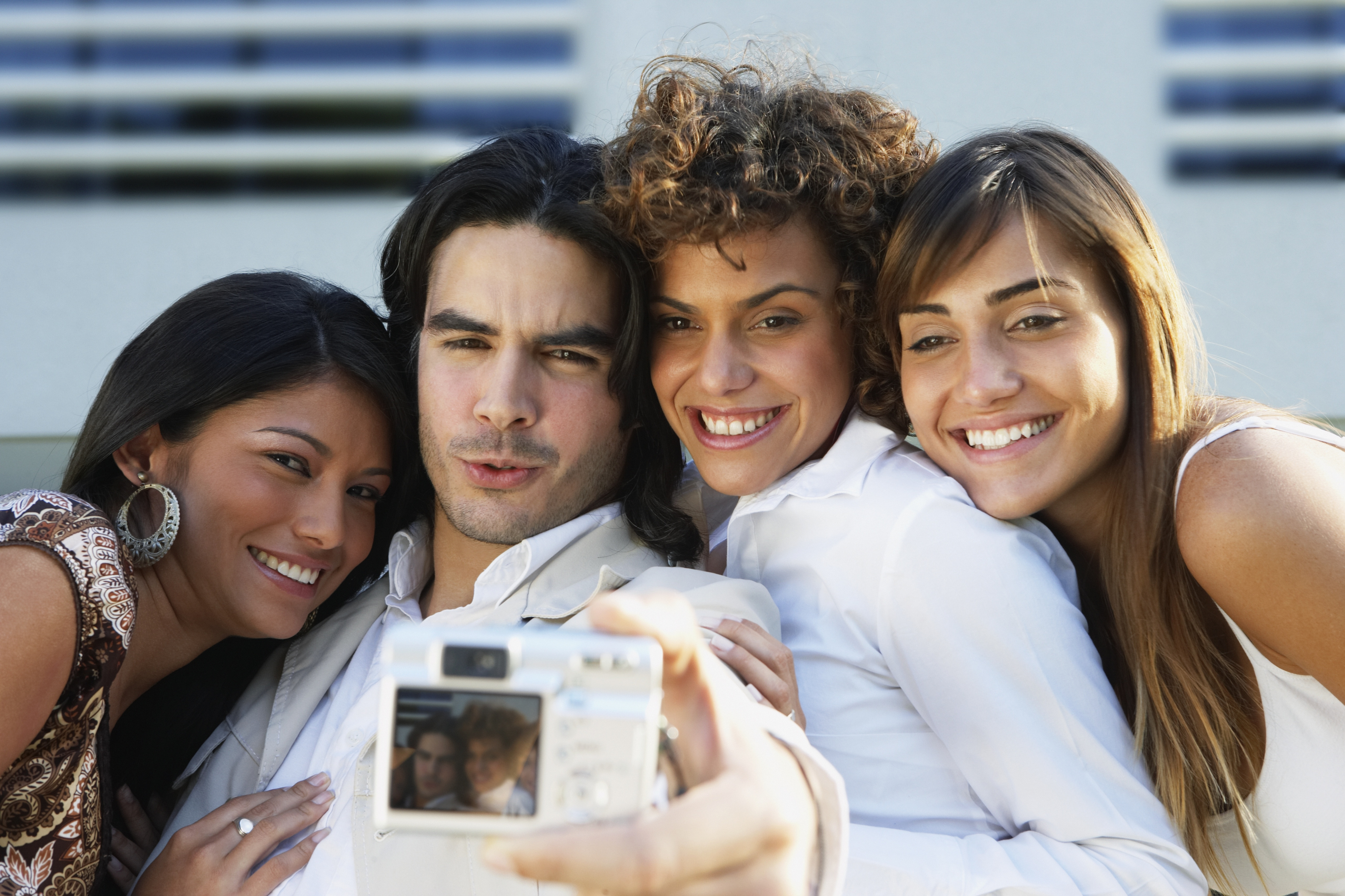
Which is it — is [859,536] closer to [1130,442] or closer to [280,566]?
[1130,442]

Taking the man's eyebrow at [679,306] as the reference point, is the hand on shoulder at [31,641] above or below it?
below

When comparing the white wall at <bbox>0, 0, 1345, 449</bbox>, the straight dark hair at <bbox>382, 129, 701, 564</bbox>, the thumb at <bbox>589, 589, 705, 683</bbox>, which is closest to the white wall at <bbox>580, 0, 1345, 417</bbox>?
the white wall at <bbox>0, 0, 1345, 449</bbox>

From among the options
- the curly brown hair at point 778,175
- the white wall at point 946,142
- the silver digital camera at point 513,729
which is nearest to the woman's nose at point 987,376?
the curly brown hair at point 778,175

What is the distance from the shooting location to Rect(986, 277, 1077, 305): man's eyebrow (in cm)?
204

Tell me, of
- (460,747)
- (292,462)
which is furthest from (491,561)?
(460,747)

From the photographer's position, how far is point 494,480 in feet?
8.36

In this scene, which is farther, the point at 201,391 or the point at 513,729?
the point at 201,391

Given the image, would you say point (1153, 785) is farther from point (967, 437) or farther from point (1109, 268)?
point (1109, 268)

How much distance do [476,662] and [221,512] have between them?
5.02 ft

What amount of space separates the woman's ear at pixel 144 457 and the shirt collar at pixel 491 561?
556mm

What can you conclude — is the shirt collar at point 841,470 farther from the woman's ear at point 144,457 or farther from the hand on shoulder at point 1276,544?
the woman's ear at point 144,457

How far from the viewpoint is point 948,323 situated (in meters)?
2.14

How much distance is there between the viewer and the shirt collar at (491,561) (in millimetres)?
2422

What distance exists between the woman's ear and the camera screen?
5.29ft
